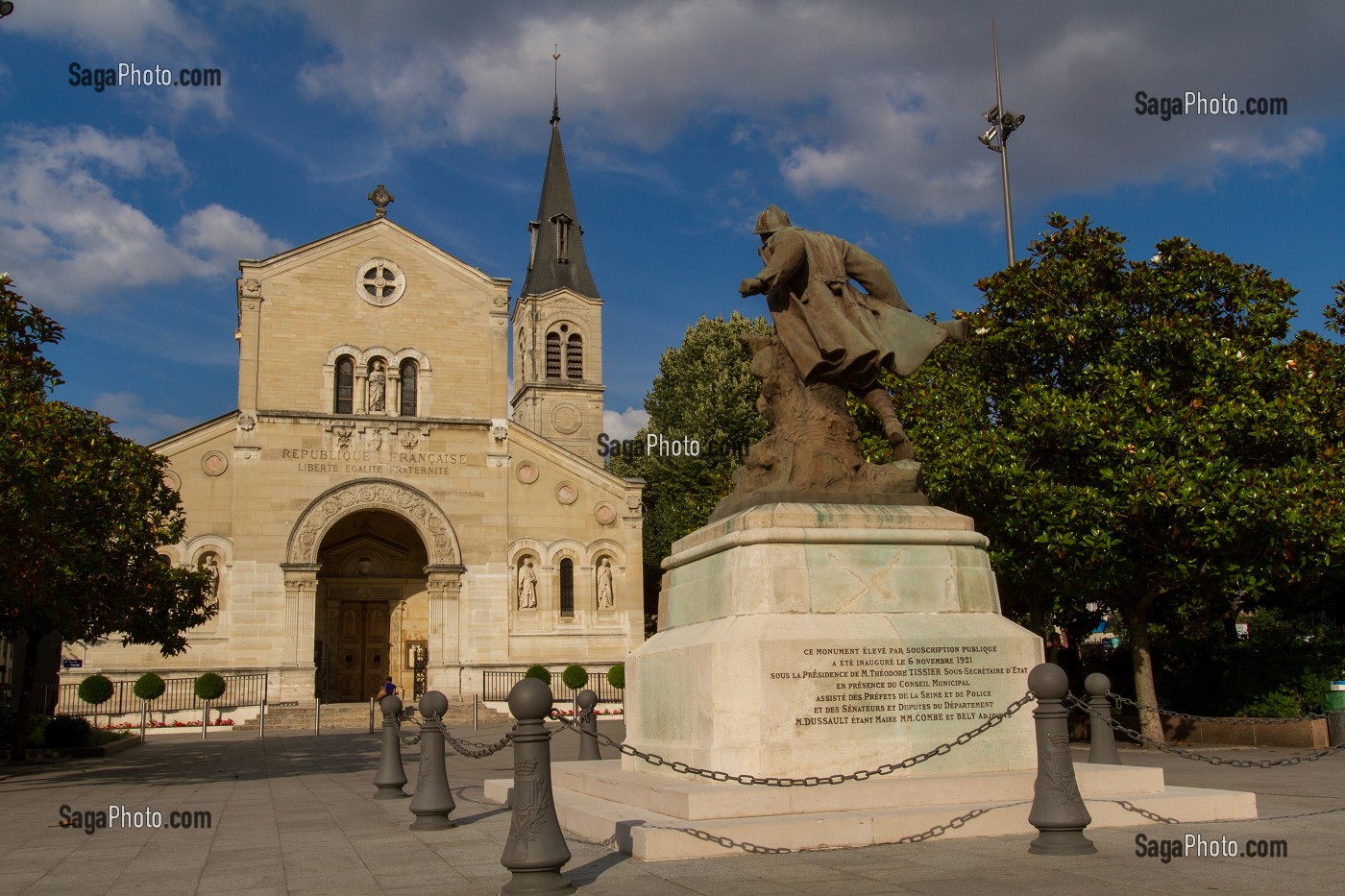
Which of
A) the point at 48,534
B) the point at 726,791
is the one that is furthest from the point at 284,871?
the point at 48,534

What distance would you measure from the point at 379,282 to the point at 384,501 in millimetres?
7952

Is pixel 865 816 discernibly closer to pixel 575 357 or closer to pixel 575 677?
pixel 575 677

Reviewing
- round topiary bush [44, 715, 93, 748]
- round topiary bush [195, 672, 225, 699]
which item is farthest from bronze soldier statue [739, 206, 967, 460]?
round topiary bush [195, 672, 225, 699]

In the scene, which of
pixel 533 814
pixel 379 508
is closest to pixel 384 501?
pixel 379 508

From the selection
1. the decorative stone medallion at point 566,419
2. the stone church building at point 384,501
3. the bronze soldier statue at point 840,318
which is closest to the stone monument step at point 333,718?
the stone church building at point 384,501

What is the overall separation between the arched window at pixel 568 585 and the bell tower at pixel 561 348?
50.9 ft

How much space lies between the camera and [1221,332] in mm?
19062

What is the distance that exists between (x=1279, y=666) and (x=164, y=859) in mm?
19188

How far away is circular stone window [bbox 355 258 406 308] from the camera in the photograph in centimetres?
3991

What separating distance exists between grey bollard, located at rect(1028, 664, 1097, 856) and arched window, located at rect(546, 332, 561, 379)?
165 ft

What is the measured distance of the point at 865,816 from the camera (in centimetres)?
745

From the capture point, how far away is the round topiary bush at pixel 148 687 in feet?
105

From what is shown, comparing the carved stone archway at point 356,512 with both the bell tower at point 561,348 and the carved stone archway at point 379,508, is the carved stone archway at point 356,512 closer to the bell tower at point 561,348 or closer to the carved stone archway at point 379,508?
the carved stone archway at point 379,508

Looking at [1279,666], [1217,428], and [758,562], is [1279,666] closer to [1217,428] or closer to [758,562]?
[1217,428]
